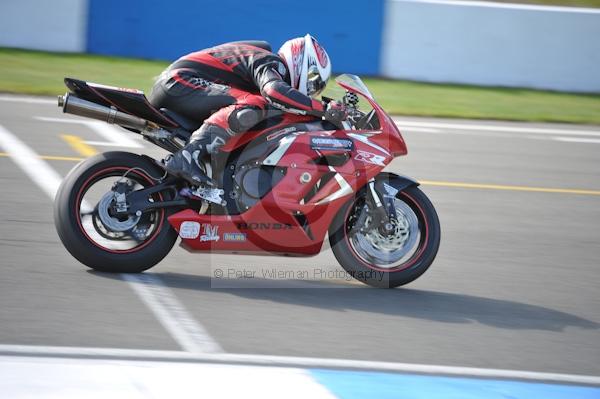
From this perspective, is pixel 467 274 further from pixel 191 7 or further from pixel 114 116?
pixel 191 7

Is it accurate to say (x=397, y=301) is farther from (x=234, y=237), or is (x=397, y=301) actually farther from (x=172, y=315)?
(x=172, y=315)

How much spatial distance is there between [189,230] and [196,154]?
1.56ft

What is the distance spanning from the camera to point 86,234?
622 centimetres

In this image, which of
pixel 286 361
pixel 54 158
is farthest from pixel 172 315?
pixel 54 158

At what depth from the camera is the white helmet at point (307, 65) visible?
20.6 ft

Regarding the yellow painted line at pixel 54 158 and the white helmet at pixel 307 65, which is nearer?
the white helmet at pixel 307 65

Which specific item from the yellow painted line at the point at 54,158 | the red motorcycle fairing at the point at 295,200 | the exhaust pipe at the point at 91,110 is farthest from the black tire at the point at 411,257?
the yellow painted line at the point at 54,158

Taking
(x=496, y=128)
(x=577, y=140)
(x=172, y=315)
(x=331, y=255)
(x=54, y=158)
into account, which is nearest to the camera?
(x=172, y=315)

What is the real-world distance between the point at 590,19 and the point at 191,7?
245 inches

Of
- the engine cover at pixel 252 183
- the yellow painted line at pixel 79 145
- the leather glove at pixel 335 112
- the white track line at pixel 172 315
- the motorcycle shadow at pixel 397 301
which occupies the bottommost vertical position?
the white track line at pixel 172 315

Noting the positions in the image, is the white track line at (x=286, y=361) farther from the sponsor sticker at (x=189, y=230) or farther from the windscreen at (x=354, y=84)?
the windscreen at (x=354, y=84)

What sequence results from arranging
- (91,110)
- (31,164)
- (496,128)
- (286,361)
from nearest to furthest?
(286,361), (91,110), (31,164), (496,128)

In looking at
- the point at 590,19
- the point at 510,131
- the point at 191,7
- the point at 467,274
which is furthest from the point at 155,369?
the point at 590,19

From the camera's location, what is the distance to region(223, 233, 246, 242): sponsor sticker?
628 cm
